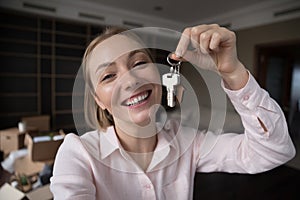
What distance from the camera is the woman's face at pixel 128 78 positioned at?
26 cm

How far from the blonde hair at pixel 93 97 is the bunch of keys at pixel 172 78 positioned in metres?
0.04

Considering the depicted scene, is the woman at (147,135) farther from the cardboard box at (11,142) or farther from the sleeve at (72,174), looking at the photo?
the cardboard box at (11,142)

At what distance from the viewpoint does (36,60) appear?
2469mm

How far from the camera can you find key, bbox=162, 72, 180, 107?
26cm

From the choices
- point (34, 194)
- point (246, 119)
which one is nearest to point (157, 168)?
point (246, 119)

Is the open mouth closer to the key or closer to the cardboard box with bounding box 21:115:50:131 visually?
the key

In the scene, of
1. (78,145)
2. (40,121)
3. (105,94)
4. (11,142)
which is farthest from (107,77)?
(40,121)

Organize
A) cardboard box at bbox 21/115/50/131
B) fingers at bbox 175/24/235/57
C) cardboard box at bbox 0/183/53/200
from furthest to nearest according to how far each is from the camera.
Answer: cardboard box at bbox 21/115/50/131 → cardboard box at bbox 0/183/53/200 → fingers at bbox 175/24/235/57

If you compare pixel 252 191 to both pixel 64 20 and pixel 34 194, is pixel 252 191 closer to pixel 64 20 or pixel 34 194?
pixel 34 194

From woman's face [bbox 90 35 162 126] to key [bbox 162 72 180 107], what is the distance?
11 mm

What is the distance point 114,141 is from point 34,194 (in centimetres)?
28

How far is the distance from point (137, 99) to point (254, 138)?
22cm

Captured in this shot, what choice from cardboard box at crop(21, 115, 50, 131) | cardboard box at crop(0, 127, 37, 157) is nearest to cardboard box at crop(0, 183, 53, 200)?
cardboard box at crop(0, 127, 37, 157)

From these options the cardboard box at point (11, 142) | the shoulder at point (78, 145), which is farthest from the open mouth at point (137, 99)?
the cardboard box at point (11, 142)
